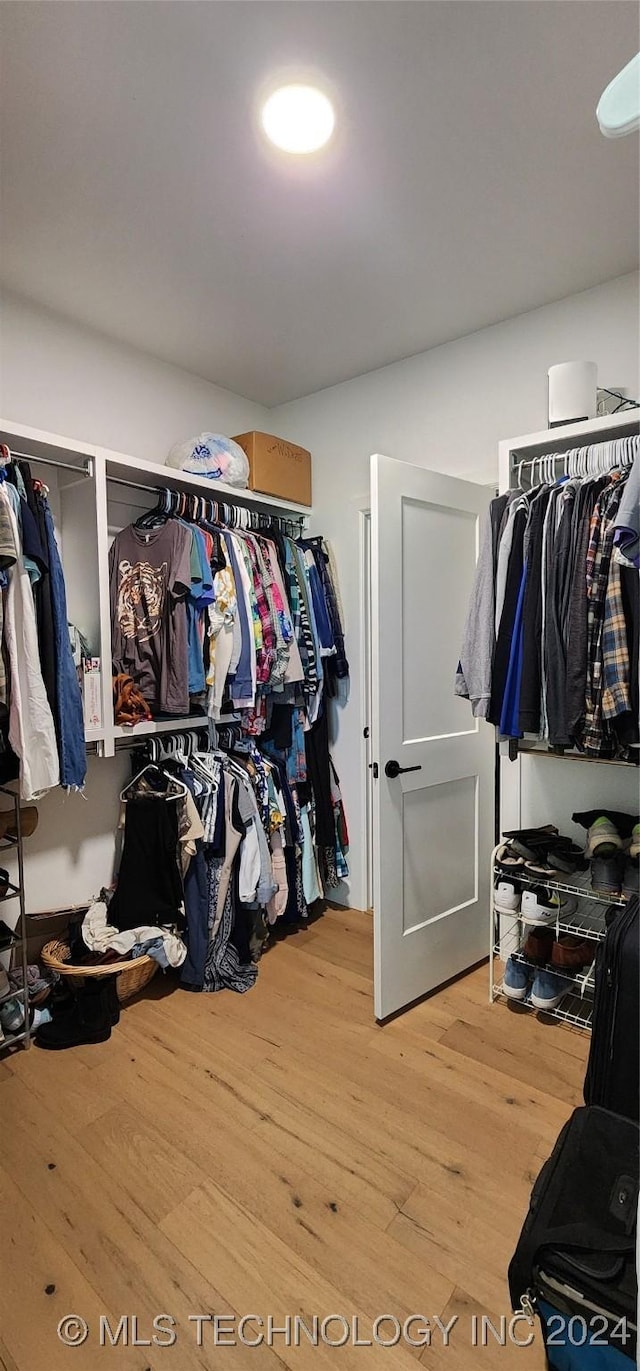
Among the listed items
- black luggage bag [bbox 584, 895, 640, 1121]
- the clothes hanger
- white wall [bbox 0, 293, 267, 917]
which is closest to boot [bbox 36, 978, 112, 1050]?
white wall [bbox 0, 293, 267, 917]

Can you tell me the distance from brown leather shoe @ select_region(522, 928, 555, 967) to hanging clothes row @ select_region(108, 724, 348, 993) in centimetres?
105

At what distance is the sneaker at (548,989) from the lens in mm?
2178

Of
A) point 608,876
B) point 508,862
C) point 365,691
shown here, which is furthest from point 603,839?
point 365,691

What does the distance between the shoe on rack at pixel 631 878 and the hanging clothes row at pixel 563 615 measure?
14.5 inches

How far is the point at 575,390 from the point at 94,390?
6.14ft

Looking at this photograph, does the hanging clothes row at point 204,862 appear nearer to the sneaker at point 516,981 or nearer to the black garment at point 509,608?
the sneaker at point 516,981

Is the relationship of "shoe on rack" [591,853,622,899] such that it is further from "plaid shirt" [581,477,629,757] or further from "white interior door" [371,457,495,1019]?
"white interior door" [371,457,495,1019]

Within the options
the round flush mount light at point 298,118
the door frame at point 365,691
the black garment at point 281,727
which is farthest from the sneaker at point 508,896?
the round flush mount light at point 298,118

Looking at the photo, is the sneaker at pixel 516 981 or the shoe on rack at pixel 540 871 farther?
the sneaker at pixel 516 981

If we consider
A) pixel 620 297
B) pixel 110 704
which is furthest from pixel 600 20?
pixel 110 704

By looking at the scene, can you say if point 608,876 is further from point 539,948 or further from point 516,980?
point 516,980

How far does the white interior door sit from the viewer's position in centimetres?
218

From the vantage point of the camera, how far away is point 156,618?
7.88 ft

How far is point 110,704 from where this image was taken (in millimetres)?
2291
